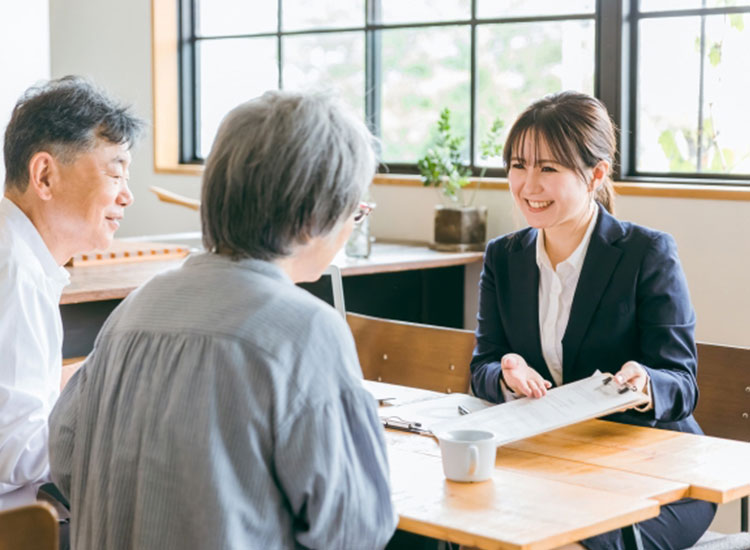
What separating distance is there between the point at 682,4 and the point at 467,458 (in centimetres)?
266

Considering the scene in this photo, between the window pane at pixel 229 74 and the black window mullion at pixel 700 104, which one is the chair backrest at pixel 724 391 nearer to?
the black window mullion at pixel 700 104

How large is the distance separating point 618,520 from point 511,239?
103 cm

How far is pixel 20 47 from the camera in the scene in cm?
464

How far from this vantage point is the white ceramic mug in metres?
1.67

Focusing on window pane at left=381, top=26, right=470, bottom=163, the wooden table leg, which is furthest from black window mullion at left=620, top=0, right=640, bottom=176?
the wooden table leg

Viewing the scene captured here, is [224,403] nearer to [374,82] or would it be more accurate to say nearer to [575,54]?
[575,54]

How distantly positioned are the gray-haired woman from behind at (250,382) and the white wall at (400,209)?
2177 millimetres

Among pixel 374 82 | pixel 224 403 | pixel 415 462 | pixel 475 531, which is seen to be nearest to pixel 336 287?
pixel 415 462

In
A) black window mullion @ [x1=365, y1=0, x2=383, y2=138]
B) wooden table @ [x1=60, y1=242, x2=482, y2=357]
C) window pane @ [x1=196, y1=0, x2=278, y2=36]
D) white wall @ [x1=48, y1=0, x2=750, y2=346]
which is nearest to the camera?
wooden table @ [x1=60, y1=242, x2=482, y2=357]

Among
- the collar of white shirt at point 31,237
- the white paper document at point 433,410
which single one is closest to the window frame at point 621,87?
the white paper document at point 433,410

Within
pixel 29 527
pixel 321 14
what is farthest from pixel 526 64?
pixel 29 527

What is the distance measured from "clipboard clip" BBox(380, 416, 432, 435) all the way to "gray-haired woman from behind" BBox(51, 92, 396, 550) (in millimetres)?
713

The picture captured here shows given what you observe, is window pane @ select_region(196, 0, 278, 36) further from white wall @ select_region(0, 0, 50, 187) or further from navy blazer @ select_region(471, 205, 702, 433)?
navy blazer @ select_region(471, 205, 702, 433)

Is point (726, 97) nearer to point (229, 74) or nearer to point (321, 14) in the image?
point (321, 14)
